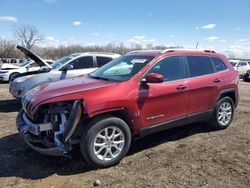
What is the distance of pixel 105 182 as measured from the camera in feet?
13.3

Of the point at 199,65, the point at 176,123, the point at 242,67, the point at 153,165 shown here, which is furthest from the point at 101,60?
the point at 242,67

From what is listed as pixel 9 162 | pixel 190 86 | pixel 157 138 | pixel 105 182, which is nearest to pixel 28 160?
pixel 9 162

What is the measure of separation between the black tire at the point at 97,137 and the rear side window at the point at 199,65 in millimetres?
1978

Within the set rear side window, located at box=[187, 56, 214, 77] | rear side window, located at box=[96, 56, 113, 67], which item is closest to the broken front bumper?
rear side window, located at box=[187, 56, 214, 77]

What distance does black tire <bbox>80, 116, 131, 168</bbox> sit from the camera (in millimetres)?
4258

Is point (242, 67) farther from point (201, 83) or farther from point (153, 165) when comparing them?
point (153, 165)

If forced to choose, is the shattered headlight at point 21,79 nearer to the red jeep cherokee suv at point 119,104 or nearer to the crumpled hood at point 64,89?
the red jeep cherokee suv at point 119,104

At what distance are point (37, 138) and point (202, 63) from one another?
11.8 feet

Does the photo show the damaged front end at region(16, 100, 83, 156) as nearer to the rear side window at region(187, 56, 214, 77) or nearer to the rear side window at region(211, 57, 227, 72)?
the rear side window at region(187, 56, 214, 77)

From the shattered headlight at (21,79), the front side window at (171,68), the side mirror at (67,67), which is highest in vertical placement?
the front side window at (171,68)

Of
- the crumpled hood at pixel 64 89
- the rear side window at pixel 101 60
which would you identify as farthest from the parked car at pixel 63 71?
the crumpled hood at pixel 64 89

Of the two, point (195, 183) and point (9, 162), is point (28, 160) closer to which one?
point (9, 162)

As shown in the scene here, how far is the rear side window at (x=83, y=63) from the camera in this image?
32.4ft

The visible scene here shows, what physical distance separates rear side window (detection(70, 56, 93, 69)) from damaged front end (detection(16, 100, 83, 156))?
209 inches
